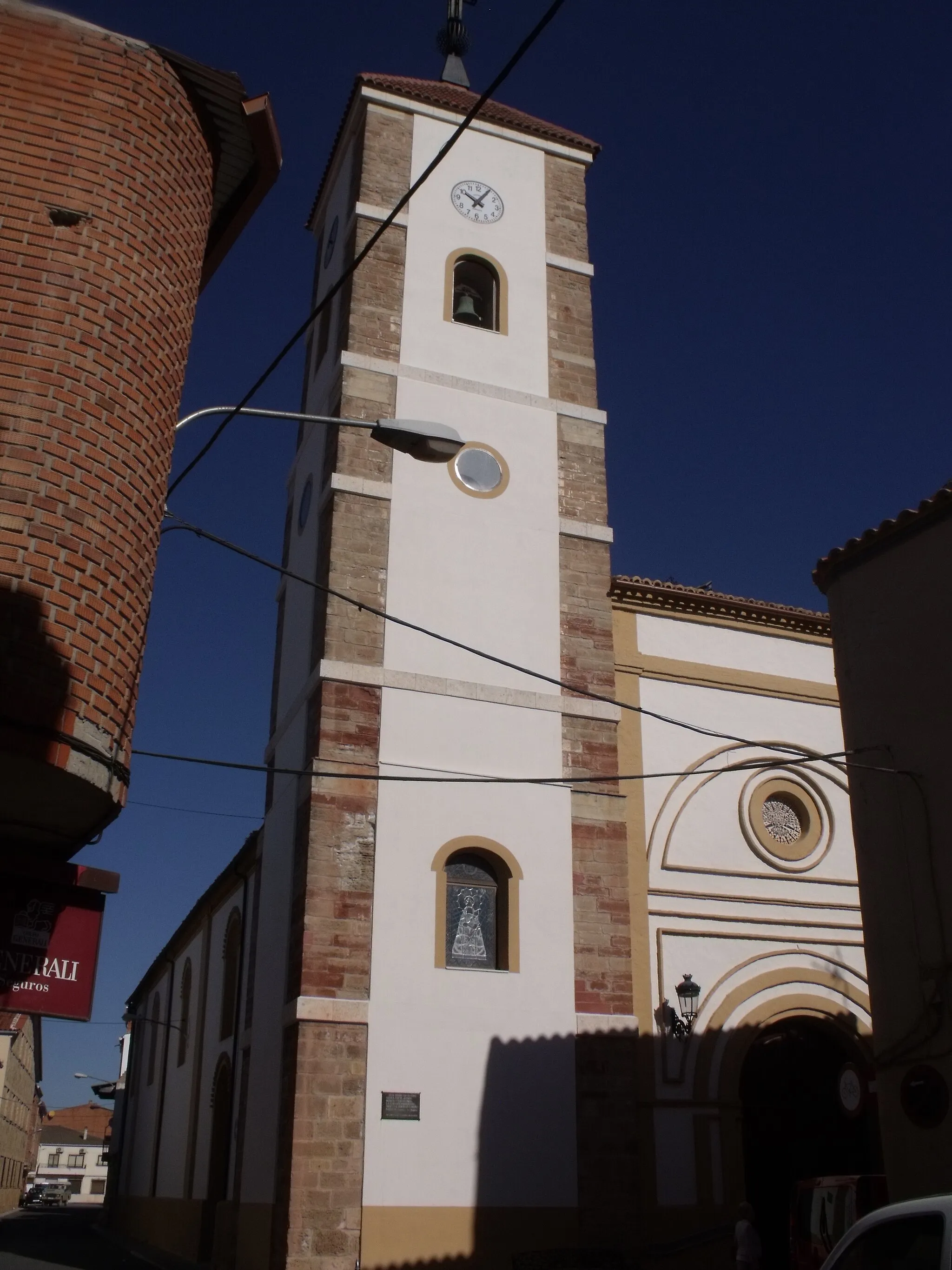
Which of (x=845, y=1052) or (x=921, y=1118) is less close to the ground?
(x=845, y=1052)

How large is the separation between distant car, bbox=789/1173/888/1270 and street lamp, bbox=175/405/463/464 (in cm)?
744

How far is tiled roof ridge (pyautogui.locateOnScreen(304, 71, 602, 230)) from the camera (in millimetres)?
19266

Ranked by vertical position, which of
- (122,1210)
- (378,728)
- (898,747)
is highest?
(378,728)

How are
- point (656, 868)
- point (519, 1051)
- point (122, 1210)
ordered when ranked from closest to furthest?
point (519, 1051)
point (656, 868)
point (122, 1210)

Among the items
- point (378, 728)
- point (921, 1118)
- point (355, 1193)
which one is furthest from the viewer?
point (378, 728)

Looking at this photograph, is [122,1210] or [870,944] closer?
[870,944]

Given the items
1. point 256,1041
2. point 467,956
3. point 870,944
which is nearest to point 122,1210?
point 256,1041

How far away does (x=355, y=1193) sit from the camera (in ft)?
40.9

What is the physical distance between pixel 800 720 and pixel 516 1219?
7515mm

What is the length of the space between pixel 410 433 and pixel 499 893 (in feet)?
24.3

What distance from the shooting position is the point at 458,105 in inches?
768

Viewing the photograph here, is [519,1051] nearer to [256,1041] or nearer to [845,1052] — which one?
[256,1041]

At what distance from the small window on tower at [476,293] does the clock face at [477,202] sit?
2.34 ft

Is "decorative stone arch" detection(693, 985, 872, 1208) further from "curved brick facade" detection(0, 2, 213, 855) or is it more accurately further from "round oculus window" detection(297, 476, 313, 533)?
"curved brick facade" detection(0, 2, 213, 855)
